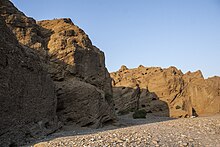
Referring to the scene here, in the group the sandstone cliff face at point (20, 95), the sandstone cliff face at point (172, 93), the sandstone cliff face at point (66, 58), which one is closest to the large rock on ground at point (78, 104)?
the sandstone cliff face at point (66, 58)

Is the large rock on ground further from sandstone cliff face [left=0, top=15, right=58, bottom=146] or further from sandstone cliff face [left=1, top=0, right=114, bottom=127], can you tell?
sandstone cliff face [left=0, top=15, right=58, bottom=146]

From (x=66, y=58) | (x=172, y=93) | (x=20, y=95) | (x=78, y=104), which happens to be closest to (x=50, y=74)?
(x=66, y=58)

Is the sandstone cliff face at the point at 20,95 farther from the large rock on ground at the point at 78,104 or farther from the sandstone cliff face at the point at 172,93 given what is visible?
the sandstone cliff face at the point at 172,93

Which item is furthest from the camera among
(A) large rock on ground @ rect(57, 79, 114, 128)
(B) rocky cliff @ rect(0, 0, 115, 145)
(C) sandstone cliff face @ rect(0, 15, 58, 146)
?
(A) large rock on ground @ rect(57, 79, 114, 128)

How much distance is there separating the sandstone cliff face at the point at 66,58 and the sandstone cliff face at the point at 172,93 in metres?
17.8

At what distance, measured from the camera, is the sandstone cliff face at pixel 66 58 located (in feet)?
70.6

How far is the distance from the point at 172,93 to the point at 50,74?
29.6 metres

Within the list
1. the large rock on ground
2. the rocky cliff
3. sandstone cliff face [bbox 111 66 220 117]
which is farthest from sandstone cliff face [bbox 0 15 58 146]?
sandstone cliff face [bbox 111 66 220 117]

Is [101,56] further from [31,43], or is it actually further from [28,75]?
[28,75]

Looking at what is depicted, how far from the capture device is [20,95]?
13.9m

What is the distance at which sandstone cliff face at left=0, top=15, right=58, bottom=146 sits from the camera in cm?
1261

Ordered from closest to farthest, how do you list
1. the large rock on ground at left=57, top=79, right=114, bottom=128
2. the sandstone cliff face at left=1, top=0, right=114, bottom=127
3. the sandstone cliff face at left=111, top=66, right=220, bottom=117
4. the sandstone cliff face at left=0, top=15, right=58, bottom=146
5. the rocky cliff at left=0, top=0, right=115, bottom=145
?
the sandstone cliff face at left=0, top=15, right=58, bottom=146, the rocky cliff at left=0, top=0, right=115, bottom=145, the large rock on ground at left=57, top=79, right=114, bottom=128, the sandstone cliff face at left=1, top=0, right=114, bottom=127, the sandstone cliff face at left=111, top=66, right=220, bottom=117

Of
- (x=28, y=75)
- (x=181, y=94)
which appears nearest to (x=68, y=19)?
(x=28, y=75)

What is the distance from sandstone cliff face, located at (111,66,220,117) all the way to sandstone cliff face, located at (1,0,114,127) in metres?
17.8
